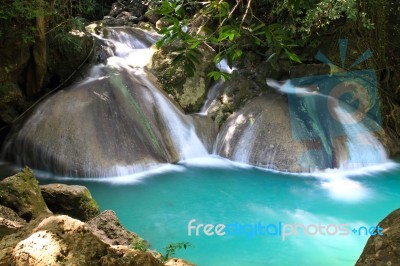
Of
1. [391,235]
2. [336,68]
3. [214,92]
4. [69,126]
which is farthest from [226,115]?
[391,235]

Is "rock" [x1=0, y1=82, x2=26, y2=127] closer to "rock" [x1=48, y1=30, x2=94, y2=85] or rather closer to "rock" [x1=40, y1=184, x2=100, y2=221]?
"rock" [x1=48, y1=30, x2=94, y2=85]

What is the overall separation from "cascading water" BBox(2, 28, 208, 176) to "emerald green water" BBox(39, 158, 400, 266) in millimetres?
325

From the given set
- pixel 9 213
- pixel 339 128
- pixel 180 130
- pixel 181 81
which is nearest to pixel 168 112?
pixel 180 130

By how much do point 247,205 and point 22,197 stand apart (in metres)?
3.29

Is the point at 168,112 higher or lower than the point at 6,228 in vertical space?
higher

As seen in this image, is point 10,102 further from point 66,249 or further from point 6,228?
point 66,249

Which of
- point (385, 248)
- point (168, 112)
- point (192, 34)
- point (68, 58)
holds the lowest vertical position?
point (385, 248)

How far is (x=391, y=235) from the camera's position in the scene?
208 centimetres

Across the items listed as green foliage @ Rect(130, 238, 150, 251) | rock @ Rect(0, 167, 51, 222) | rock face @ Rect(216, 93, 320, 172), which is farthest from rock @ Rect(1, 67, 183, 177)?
green foliage @ Rect(130, 238, 150, 251)

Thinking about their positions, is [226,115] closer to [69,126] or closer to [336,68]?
[336,68]

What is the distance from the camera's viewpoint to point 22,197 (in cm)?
332

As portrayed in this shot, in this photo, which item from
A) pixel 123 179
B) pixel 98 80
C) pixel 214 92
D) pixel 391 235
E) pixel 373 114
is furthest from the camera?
pixel 214 92

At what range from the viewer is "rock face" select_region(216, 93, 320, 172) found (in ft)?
22.4

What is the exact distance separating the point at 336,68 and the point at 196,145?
353 centimetres
